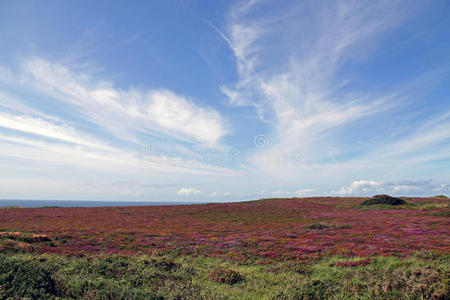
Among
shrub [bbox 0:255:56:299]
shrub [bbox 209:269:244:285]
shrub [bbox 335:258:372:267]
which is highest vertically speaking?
shrub [bbox 0:255:56:299]

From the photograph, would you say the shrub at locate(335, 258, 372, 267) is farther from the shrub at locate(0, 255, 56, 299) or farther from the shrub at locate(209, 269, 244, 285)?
the shrub at locate(0, 255, 56, 299)

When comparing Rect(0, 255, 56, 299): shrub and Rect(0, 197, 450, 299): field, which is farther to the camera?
Rect(0, 197, 450, 299): field

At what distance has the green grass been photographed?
812cm

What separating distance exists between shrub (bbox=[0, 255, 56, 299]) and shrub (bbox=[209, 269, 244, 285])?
6.37 meters

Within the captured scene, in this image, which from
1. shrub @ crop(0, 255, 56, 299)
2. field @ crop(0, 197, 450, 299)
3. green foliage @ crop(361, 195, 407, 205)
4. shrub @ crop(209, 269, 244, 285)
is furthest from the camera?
green foliage @ crop(361, 195, 407, 205)

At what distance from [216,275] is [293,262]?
5788mm

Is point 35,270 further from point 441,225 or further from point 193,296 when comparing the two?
point 441,225

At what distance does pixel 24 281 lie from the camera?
7918 millimetres

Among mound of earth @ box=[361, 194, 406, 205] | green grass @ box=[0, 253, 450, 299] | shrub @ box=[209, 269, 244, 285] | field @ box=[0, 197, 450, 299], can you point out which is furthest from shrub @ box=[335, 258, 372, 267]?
mound of earth @ box=[361, 194, 406, 205]

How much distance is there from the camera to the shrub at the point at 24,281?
291 inches

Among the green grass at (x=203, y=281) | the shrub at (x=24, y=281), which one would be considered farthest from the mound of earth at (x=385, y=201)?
the shrub at (x=24, y=281)

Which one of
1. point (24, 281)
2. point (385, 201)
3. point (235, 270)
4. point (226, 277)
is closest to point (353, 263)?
point (235, 270)

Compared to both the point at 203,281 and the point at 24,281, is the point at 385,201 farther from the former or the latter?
the point at 24,281

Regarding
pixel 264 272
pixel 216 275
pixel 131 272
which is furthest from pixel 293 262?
pixel 131 272
